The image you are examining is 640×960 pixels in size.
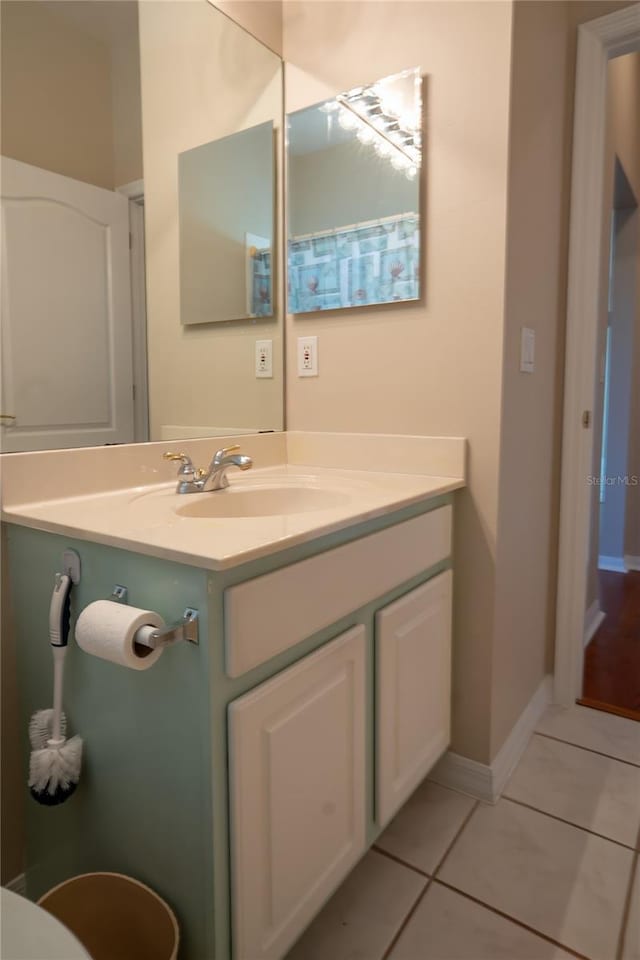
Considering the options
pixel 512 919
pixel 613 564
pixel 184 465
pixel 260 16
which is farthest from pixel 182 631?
pixel 613 564

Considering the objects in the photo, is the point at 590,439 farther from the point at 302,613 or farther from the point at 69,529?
the point at 69,529

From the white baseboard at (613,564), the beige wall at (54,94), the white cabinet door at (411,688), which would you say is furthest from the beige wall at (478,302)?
the white baseboard at (613,564)

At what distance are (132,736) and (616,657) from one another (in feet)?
6.74

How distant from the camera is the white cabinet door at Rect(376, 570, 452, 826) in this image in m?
1.18

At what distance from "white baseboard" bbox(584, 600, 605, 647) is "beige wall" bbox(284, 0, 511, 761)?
3.99ft

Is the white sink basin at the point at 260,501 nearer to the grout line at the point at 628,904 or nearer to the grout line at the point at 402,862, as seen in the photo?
the grout line at the point at 402,862

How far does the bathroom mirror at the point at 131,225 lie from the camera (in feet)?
3.66

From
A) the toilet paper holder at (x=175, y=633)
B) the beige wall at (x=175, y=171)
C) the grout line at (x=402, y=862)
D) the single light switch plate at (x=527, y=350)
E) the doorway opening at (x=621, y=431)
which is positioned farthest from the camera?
the doorway opening at (x=621, y=431)

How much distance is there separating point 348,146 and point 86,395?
97 cm

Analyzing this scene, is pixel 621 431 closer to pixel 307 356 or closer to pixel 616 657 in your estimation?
pixel 616 657

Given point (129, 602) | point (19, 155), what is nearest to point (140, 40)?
point (19, 155)

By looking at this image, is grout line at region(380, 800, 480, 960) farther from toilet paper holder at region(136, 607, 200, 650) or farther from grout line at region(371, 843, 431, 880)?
toilet paper holder at region(136, 607, 200, 650)

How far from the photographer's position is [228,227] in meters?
1.67

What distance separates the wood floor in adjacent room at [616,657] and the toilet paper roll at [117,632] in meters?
1.70
